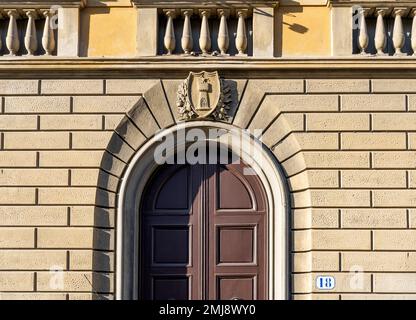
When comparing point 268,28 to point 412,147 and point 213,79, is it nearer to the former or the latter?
point 213,79

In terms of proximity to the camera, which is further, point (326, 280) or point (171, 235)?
point (171, 235)

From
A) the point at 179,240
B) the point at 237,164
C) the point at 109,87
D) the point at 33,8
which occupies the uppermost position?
the point at 33,8

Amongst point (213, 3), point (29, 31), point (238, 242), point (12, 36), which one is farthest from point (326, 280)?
point (12, 36)

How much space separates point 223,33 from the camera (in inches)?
587

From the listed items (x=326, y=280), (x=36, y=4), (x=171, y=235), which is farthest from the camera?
(x=171, y=235)

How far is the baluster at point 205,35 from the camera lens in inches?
587

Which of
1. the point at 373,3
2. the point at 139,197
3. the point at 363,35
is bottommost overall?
the point at 139,197

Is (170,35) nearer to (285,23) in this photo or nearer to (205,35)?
(205,35)

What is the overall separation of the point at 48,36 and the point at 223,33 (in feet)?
8.23

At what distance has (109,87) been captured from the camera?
49.2 feet

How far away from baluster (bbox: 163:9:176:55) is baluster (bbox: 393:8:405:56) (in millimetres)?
3126

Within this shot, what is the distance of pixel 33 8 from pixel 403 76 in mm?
5355

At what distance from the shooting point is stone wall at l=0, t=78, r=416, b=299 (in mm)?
14547
